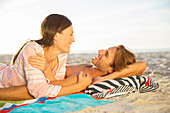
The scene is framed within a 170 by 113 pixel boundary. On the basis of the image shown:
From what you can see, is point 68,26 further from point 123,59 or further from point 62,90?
point 123,59

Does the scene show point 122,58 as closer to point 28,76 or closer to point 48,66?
point 48,66

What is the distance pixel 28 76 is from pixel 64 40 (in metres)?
0.86

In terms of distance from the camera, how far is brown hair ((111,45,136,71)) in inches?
136

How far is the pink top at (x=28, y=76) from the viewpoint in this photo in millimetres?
2527

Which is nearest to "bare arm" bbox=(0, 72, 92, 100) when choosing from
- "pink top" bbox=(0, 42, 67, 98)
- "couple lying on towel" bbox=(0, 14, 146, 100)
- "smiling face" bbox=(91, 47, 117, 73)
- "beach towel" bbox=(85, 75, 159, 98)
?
"couple lying on towel" bbox=(0, 14, 146, 100)

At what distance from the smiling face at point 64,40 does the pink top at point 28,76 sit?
1.08 ft

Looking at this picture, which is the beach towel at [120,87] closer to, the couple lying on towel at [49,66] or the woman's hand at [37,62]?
the couple lying on towel at [49,66]

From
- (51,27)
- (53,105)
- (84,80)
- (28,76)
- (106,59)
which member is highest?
(51,27)

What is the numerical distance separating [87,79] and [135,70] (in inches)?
40.9

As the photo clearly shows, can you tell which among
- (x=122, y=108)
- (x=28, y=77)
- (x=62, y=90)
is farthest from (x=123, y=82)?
(x=28, y=77)

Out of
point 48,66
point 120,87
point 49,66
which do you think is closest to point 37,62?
point 48,66

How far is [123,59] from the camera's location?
11.6ft

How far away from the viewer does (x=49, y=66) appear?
3.09 meters

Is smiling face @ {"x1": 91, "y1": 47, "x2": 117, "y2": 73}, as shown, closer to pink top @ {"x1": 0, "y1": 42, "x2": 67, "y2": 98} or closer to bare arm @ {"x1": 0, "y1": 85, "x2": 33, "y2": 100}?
pink top @ {"x1": 0, "y1": 42, "x2": 67, "y2": 98}
